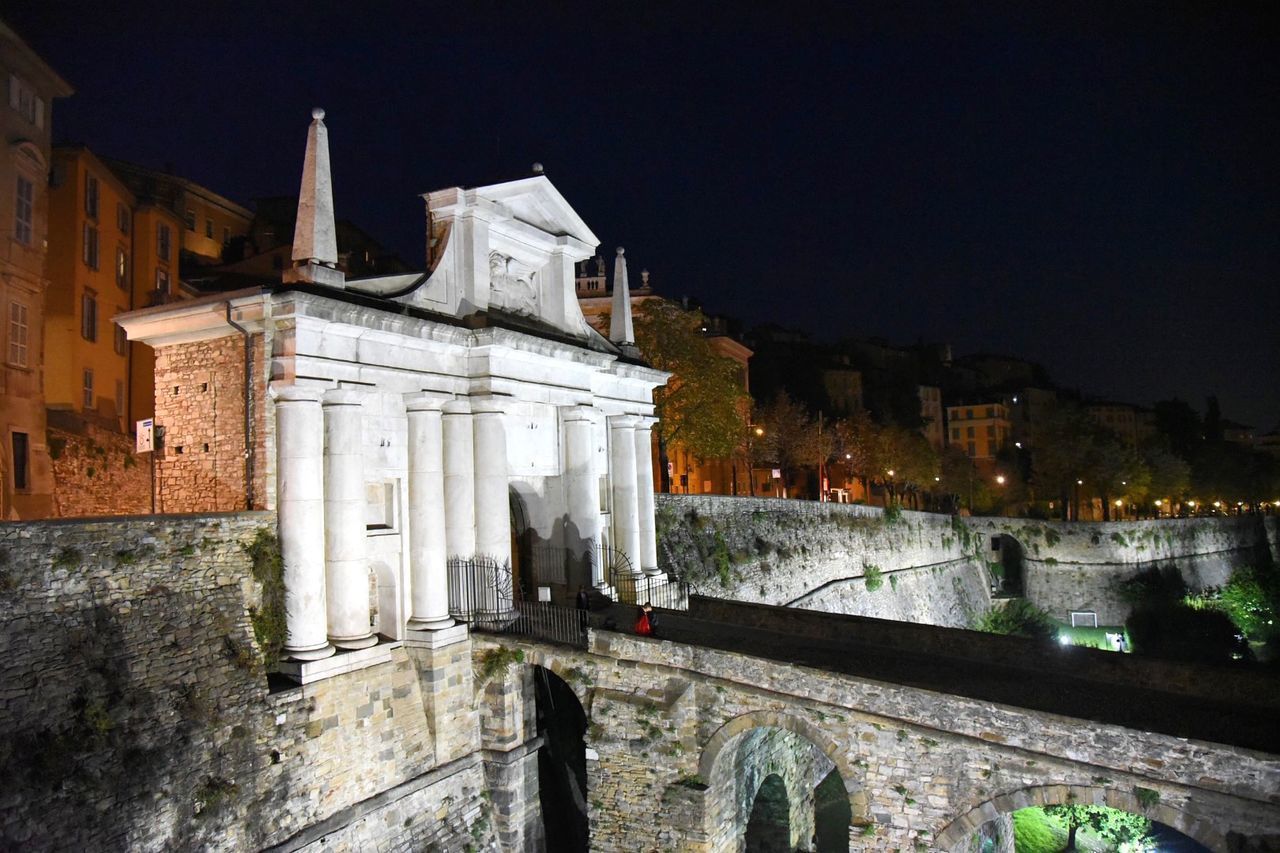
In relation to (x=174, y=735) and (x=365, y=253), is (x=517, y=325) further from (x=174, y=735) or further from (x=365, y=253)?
(x=365, y=253)

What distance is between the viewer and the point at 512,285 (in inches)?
792

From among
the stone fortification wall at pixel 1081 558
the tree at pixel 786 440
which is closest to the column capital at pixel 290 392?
the tree at pixel 786 440

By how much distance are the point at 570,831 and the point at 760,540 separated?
16623 millimetres

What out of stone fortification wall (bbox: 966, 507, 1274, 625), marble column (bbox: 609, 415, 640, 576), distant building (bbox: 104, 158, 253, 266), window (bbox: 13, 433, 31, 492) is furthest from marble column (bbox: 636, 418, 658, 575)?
stone fortification wall (bbox: 966, 507, 1274, 625)

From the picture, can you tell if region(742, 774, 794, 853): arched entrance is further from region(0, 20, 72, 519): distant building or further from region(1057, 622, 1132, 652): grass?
region(1057, 622, 1132, 652): grass

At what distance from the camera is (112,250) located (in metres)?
27.5

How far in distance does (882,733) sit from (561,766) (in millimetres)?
9199

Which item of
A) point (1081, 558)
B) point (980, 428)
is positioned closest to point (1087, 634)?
point (1081, 558)

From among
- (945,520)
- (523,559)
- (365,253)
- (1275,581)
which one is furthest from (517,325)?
(1275,581)

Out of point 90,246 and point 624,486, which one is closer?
point 624,486

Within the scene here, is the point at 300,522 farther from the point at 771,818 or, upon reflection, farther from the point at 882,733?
the point at 771,818

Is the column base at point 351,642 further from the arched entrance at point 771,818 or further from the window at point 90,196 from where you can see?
the window at point 90,196

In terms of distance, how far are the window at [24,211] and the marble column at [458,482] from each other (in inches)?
518

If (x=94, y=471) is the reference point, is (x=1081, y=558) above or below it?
below
